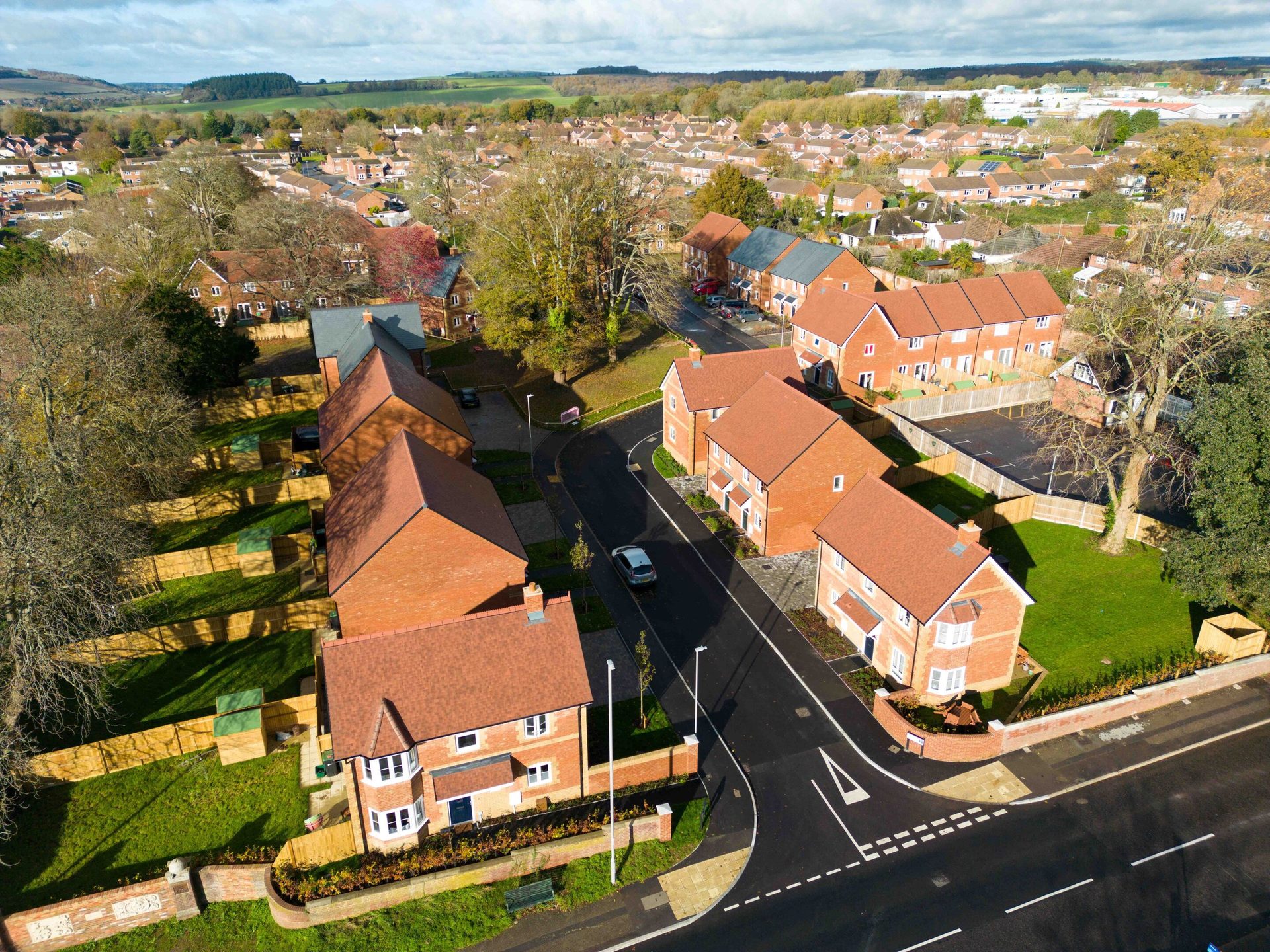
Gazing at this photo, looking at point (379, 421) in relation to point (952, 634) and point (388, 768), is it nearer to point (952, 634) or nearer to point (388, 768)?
point (388, 768)

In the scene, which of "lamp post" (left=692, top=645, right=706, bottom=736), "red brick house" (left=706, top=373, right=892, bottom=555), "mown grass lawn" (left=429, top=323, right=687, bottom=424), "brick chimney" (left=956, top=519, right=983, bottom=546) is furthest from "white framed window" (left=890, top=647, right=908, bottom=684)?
"mown grass lawn" (left=429, top=323, right=687, bottom=424)

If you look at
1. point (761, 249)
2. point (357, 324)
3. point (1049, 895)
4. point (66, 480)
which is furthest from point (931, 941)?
point (761, 249)

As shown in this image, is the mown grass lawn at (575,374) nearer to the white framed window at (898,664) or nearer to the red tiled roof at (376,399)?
the red tiled roof at (376,399)

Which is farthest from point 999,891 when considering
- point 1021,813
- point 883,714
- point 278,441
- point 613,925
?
point 278,441

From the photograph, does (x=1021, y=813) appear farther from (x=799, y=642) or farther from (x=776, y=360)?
(x=776, y=360)

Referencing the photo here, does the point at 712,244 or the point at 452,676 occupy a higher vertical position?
the point at 712,244

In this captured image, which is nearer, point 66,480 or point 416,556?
point 416,556
